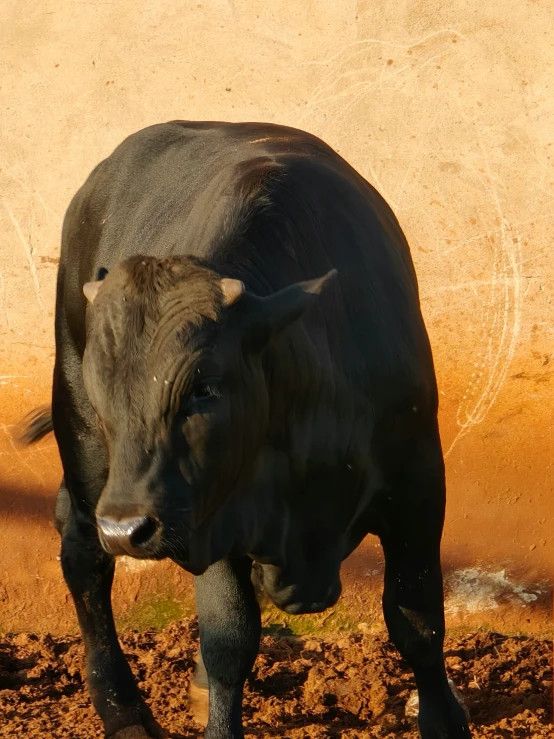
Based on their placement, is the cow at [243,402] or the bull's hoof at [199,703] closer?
the cow at [243,402]

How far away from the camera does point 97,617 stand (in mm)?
4719

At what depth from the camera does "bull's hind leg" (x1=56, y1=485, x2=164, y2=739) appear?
4.61m

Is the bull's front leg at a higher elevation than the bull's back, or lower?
lower

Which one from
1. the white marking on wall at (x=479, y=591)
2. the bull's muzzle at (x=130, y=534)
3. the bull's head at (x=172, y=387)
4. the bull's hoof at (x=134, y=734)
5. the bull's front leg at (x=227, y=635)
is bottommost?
the bull's hoof at (x=134, y=734)

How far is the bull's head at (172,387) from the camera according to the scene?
9.12 ft

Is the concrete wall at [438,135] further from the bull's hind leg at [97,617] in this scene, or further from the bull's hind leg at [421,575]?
the bull's hind leg at [421,575]

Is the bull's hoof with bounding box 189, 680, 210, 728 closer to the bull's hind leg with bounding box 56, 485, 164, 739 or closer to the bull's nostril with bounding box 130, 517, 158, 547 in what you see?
the bull's hind leg with bounding box 56, 485, 164, 739

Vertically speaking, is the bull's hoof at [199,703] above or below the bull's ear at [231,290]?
below

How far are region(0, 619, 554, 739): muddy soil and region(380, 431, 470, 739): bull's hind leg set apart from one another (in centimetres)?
38

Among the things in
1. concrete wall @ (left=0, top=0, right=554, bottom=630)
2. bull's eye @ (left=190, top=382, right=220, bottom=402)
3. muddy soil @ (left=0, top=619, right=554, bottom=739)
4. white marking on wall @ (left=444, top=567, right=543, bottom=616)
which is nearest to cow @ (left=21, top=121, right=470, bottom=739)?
bull's eye @ (left=190, top=382, right=220, bottom=402)

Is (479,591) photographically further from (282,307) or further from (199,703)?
(282,307)

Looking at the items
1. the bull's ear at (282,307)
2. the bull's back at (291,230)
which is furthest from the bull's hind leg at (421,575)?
the bull's ear at (282,307)

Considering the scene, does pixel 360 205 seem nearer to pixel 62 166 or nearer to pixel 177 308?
pixel 177 308

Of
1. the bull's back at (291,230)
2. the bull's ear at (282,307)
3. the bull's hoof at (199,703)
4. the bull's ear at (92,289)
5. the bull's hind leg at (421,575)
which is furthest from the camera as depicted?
the bull's hoof at (199,703)
